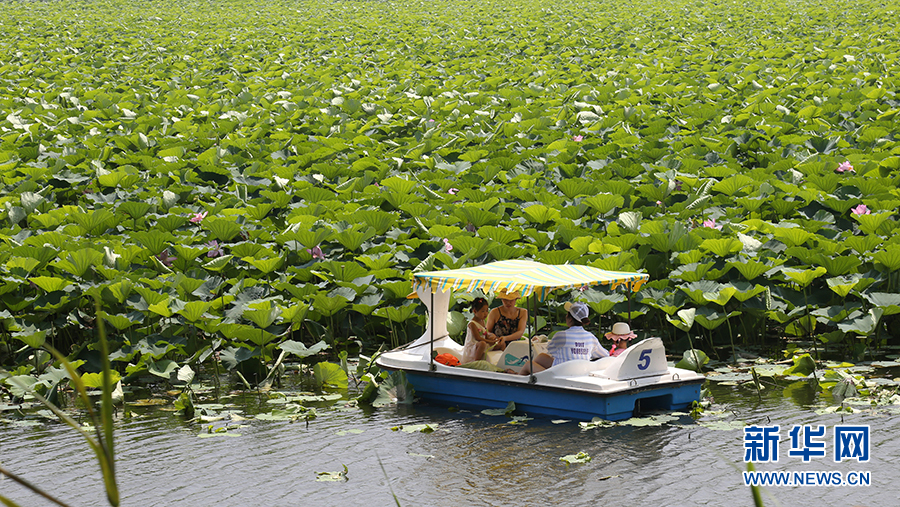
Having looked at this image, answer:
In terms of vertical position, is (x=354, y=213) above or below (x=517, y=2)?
below

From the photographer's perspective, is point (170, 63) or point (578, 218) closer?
point (578, 218)

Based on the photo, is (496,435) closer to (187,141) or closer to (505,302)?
(505,302)

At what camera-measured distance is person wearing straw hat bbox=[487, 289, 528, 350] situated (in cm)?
664

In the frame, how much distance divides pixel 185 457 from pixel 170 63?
1748 centimetres

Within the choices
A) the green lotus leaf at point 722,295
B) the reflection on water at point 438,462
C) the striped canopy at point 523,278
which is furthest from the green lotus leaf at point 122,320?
the green lotus leaf at point 722,295

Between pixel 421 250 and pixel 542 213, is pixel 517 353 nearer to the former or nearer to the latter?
pixel 421 250

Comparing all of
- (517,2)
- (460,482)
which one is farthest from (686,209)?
(517,2)

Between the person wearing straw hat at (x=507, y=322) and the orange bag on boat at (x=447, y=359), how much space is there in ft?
1.06

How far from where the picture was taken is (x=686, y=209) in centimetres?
903

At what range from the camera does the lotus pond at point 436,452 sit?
4.66m

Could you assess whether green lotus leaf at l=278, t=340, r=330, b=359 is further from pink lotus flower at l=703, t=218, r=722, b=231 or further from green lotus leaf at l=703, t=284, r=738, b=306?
pink lotus flower at l=703, t=218, r=722, b=231

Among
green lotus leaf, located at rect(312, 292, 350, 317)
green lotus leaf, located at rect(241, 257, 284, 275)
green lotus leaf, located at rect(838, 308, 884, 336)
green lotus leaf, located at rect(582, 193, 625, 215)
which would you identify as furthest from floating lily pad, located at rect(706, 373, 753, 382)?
green lotus leaf, located at rect(241, 257, 284, 275)

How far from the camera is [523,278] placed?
239 inches

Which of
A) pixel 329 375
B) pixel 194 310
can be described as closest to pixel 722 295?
pixel 329 375
